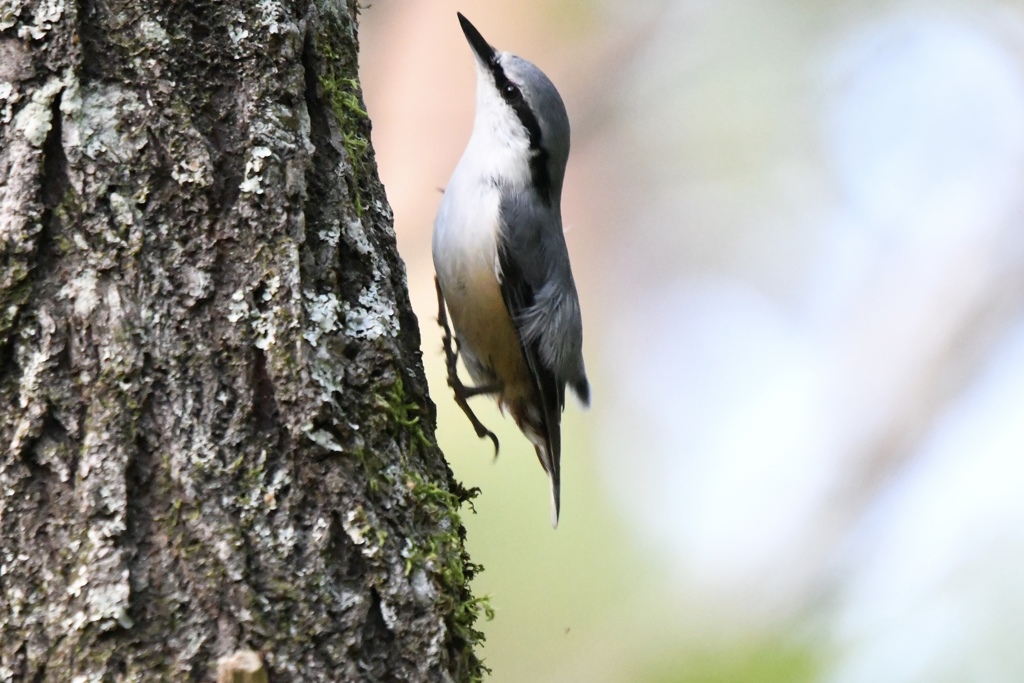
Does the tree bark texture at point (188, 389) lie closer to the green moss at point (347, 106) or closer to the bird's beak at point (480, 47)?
the green moss at point (347, 106)

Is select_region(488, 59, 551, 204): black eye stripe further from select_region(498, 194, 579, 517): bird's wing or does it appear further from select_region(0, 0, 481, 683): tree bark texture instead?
select_region(0, 0, 481, 683): tree bark texture

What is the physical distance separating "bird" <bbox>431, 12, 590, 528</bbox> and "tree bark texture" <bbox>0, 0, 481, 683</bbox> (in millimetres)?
932

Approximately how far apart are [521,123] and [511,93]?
0.33ft

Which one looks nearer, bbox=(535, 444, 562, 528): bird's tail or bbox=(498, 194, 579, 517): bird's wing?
bbox=(498, 194, 579, 517): bird's wing

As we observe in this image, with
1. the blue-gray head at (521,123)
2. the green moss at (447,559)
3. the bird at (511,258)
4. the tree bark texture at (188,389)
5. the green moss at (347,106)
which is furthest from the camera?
the blue-gray head at (521,123)

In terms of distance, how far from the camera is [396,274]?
63.6 inches

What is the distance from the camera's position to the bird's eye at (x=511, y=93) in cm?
251

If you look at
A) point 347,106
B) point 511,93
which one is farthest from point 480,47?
point 347,106

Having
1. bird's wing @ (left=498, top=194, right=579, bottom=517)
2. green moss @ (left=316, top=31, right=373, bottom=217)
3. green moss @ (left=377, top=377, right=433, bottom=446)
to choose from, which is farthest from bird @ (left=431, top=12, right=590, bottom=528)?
green moss @ (left=377, top=377, right=433, bottom=446)

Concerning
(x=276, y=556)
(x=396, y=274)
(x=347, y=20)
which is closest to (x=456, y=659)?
(x=276, y=556)

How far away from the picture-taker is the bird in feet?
7.66

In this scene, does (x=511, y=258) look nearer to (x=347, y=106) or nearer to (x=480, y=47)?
(x=480, y=47)

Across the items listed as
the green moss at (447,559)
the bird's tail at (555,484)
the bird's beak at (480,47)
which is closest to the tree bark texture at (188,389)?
the green moss at (447,559)

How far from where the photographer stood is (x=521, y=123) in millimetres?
2496
